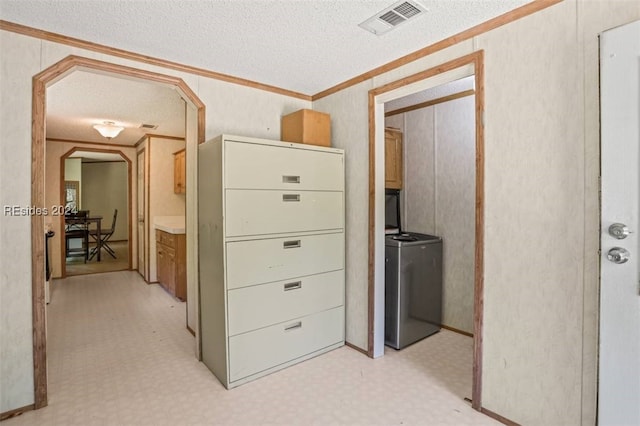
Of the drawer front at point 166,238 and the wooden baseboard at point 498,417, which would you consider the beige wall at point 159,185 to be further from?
the wooden baseboard at point 498,417

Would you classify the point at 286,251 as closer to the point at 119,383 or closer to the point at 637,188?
the point at 119,383

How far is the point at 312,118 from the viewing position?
9.48ft

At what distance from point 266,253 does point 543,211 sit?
1.74 metres

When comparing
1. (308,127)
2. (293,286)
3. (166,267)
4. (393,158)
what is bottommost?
(166,267)

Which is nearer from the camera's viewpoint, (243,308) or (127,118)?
(243,308)

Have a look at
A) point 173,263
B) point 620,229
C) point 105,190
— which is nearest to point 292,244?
point 620,229

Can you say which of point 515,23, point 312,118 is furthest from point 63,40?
point 515,23

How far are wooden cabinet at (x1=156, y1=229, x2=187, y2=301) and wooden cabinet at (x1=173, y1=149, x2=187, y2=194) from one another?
83 cm

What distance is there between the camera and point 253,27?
2031 mm

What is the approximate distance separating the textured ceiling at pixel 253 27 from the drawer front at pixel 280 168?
0.67m

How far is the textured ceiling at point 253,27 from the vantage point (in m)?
1.81

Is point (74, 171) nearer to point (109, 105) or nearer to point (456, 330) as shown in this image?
point (109, 105)

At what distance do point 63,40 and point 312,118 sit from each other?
1740mm

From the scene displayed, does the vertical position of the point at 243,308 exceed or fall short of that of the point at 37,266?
it falls short
